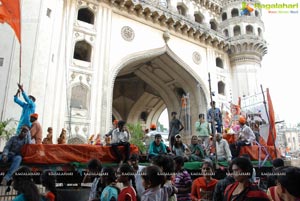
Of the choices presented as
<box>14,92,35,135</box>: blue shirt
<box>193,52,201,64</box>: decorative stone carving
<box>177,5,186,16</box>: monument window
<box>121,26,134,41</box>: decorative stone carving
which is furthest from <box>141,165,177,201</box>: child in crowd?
<box>177,5,186,16</box>: monument window

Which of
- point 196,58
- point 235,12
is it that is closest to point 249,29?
point 235,12

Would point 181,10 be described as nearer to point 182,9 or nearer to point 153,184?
point 182,9

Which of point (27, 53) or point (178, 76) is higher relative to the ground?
point (178, 76)

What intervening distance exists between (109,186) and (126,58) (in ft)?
39.6

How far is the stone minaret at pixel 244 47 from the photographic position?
63.2 feet

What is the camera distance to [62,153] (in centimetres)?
542

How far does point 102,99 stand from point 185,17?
9630mm

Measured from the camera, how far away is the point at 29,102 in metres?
6.20

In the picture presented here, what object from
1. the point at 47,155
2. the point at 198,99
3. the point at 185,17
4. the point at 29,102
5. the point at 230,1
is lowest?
the point at 47,155

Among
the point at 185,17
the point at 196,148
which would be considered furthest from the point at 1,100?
the point at 185,17

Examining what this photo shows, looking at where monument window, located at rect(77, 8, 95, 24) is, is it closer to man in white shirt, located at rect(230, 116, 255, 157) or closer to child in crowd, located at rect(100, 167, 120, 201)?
man in white shirt, located at rect(230, 116, 255, 157)

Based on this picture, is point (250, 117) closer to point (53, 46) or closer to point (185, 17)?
point (185, 17)

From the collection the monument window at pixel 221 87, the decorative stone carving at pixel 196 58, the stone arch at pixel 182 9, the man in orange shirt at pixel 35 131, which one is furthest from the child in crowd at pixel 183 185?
the stone arch at pixel 182 9

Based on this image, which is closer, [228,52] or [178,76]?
[178,76]
